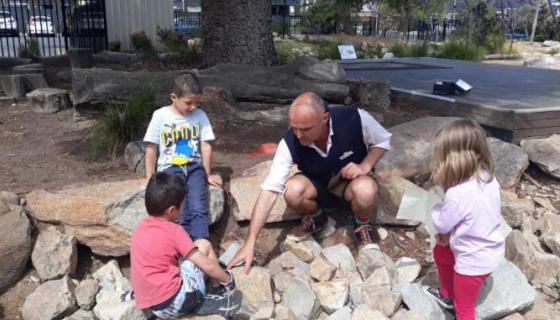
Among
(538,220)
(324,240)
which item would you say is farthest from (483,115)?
(324,240)

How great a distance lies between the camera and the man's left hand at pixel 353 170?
3236 mm

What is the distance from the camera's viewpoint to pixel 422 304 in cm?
296

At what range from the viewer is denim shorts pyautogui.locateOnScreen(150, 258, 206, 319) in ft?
8.75

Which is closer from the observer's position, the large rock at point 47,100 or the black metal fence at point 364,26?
the large rock at point 47,100

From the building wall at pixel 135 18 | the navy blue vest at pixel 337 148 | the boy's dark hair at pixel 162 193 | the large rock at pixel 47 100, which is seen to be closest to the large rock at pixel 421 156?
the navy blue vest at pixel 337 148

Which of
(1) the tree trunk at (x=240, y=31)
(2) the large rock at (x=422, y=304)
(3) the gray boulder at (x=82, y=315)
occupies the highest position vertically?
(1) the tree trunk at (x=240, y=31)

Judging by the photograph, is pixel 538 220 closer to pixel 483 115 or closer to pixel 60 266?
pixel 483 115

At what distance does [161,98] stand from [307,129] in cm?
241

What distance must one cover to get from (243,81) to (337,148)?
8.44 feet

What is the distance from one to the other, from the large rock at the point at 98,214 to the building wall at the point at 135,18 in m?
9.27

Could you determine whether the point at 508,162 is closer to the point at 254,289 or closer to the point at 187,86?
the point at 254,289

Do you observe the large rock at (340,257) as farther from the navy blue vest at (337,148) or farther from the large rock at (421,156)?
the large rock at (421,156)

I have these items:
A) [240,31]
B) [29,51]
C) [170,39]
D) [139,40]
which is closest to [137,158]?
[240,31]

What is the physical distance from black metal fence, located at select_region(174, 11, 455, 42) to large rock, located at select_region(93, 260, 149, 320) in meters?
16.5
